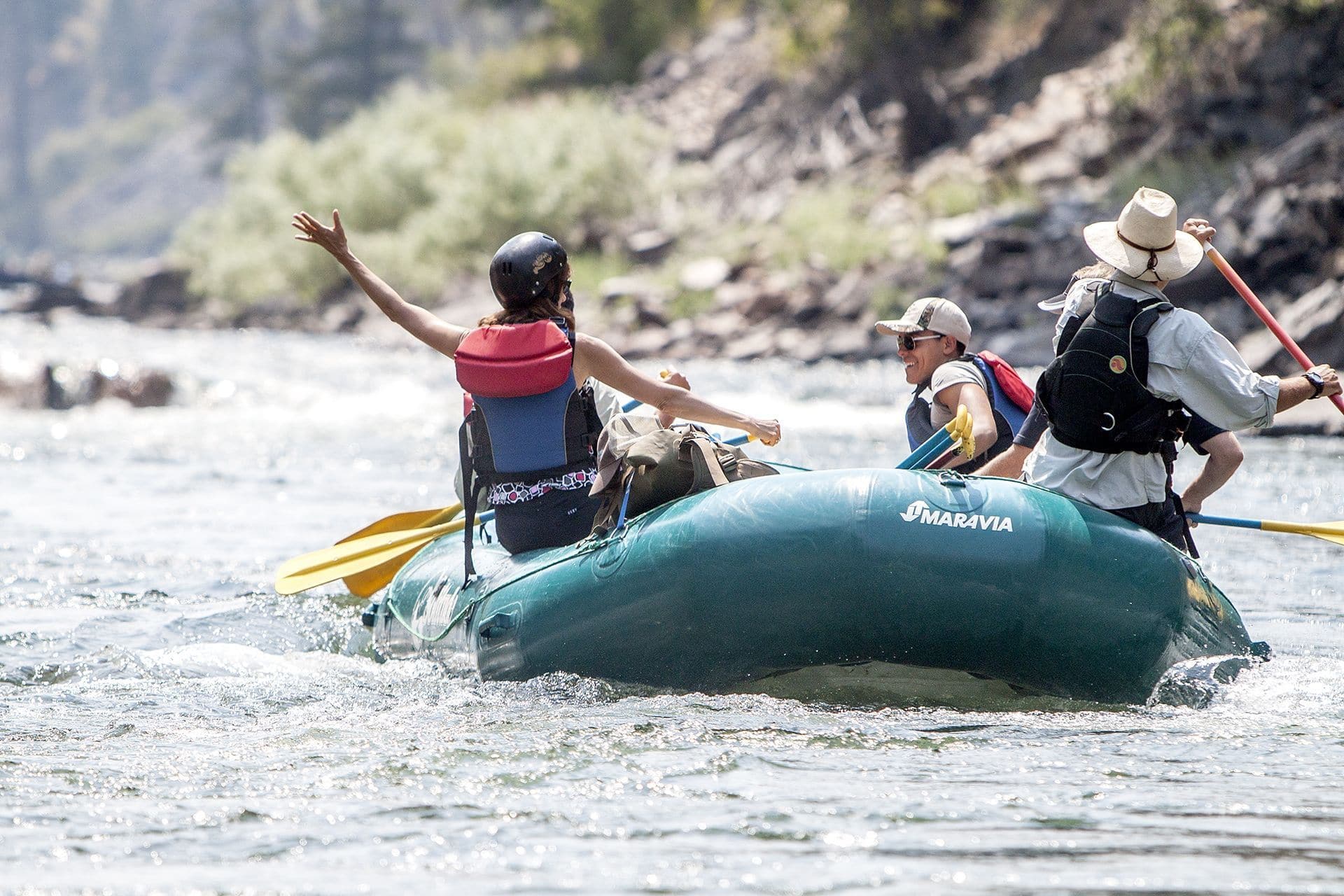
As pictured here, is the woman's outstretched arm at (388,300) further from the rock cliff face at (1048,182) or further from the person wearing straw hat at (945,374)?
the rock cliff face at (1048,182)

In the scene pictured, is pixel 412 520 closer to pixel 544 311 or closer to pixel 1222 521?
Answer: pixel 544 311

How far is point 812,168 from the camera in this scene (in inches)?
1016

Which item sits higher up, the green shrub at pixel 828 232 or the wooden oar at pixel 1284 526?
the green shrub at pixel 828 232

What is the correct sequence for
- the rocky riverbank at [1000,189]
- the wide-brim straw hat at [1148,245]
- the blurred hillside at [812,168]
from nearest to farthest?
the wide-brim straw hat at [1148,245], the rocky riverbank at [1000,189], the blurred hillside at [812,168]

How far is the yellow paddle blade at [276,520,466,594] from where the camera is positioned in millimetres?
5992

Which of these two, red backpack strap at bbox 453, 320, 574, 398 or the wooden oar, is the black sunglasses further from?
red backpack strap at bbox 453, 320, 574, 398

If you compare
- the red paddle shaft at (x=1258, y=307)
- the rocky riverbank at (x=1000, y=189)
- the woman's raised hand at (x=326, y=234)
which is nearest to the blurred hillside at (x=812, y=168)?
the rocky riverbank at (x=1000, y=189)

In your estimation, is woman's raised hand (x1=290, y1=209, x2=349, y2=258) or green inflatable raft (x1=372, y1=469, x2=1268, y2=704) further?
woman's raised hand (x1=290, y1=209, x2=349, y2=258)

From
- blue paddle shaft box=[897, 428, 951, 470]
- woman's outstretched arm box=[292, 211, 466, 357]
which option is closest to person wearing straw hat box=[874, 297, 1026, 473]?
blue paddle shaft box=[897, 428, 951, 470]

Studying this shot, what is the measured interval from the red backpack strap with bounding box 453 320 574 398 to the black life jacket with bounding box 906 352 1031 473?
1151 mm

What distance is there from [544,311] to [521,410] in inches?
12.5

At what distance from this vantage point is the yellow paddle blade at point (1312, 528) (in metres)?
4.98

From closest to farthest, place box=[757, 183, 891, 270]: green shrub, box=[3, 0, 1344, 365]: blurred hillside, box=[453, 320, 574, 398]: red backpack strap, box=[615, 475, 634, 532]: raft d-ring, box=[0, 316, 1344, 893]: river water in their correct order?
box=[0, 316, 1344, 893]: river water → box=[615, 475, 634, 532]: raft d-ring → box=[453, 320, 574, 398]: red backpack strap → box=[3, 0, 1344, 365]: blurred hillside → box=[757, 183, 891, 270]: green shrub

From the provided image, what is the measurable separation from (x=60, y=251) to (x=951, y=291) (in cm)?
8667
